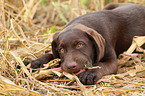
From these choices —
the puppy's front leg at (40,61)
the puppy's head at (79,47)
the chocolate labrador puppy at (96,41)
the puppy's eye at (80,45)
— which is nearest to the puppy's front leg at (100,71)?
the chocolate labrador puppy at (96,41)

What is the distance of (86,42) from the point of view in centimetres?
335

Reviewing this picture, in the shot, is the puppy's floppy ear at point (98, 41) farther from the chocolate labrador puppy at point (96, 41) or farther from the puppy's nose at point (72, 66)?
the puppy's nose at point (72, 66)

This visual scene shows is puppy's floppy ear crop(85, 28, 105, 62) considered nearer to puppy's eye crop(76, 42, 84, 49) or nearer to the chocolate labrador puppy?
the chocolate labrador puppy

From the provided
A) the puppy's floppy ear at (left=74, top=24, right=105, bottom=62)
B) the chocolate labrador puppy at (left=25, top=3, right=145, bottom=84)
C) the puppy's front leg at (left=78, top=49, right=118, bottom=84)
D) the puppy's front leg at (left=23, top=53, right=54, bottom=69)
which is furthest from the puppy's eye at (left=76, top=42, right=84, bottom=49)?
the puppy's front leg at (left=23, top=53, right=54, bottom=69)

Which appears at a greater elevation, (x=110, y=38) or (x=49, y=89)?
(x=110, y=38)

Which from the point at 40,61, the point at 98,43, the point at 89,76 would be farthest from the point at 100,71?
the point at 40,61

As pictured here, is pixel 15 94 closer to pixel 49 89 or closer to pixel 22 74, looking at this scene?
pixel 49 89

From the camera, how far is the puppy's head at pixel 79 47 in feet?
10.1

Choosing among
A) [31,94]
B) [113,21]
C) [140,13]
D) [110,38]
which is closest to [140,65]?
[110,38]

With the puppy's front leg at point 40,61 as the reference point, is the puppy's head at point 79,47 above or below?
above

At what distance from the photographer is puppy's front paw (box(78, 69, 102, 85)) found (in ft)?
9.77

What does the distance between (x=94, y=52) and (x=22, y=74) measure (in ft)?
3.77

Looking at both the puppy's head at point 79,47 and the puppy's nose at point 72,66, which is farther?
the puppy's head at point 79,47

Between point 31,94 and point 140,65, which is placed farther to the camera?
point 140,65
